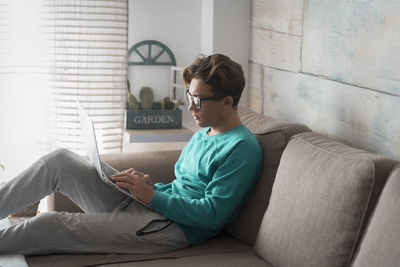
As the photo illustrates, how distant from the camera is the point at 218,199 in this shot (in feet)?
7.02

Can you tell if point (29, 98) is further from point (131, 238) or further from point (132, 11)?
point (131, 238)

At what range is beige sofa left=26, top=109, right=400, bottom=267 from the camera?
1.62 metres

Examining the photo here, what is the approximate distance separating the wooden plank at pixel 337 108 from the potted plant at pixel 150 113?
611mm

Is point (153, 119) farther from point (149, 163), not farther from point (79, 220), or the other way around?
point (79, 220)

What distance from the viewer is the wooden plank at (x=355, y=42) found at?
2.04 metres

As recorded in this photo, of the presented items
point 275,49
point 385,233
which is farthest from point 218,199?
point 275,49

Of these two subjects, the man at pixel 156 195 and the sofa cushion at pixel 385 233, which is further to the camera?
the man at pixel 156 195

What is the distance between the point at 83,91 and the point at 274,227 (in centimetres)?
186

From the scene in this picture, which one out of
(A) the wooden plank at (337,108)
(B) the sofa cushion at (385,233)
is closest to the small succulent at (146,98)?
(A) the wooden plank at (337,108)

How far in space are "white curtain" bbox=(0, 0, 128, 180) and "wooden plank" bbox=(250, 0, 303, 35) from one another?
0.80 m

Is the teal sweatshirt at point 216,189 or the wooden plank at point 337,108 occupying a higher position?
the wooden plank at point 337,108

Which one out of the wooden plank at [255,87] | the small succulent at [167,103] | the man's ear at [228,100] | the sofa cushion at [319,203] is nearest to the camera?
the sofa cushion at [319,203]

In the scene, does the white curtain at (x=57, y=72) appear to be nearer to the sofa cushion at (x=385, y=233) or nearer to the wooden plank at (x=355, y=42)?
the wooden plank at (x=355, y=42)

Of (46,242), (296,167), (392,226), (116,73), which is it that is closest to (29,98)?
(116,73)
